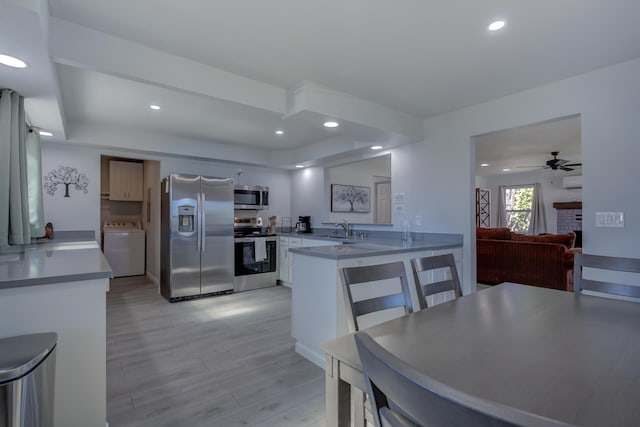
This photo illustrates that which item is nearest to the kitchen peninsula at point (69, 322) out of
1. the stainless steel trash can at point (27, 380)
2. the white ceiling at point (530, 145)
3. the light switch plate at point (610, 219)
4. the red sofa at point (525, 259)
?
the stainless steel trash can at point (27, 380)

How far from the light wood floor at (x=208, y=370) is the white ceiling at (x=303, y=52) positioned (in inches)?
81.1

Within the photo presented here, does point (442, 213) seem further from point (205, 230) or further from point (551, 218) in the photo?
point (551, 218)

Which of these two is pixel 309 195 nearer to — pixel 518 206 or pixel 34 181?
pixel 34 181

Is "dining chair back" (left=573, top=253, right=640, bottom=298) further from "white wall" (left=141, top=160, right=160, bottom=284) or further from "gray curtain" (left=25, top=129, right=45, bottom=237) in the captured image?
"white wall" (left=141, top=160, right=160, bottom=284)

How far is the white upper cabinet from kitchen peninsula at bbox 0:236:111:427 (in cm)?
487

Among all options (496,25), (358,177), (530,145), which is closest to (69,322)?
(496,25)

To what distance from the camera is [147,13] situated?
1812 millimetres

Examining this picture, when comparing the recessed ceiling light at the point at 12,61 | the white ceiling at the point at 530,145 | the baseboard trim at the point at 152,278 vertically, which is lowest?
the baseboard trim at the point at 152,278

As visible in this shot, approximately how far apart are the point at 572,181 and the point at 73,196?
33.0 feet

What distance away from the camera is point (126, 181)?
19.5ft

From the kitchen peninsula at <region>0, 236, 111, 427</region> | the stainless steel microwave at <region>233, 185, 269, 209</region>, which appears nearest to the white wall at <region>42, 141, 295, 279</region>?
the stainless steel microwave at <region>233, 185, 269, 209</region>

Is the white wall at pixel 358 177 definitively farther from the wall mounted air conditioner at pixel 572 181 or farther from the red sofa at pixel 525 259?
the wall mounted air conditioner at pixel 572 181

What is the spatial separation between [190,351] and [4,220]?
159cm

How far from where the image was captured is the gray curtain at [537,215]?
26.9 feet
